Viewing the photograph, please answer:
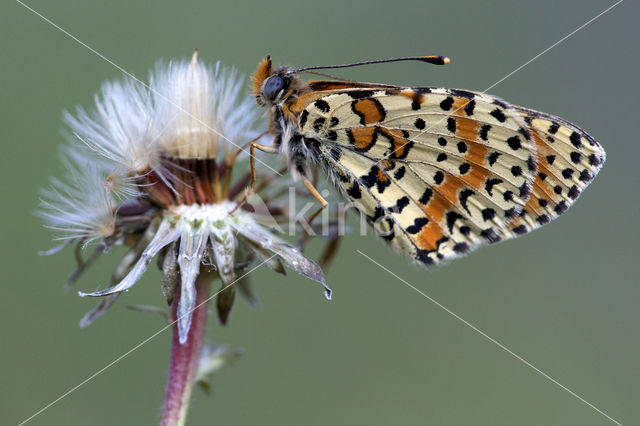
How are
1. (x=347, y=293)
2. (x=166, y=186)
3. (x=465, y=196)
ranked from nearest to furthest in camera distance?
(x=166, y=186) → (x=465, y=196) → (x=347, y=293)

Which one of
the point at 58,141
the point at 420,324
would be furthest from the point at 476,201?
the point at 58,141

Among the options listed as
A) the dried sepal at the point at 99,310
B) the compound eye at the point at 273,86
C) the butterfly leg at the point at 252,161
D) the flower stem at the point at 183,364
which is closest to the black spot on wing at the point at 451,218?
the butterfly leg at the point at 252,161

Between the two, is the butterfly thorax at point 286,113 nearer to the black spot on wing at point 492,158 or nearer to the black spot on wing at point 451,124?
the black spot on wing at point 451,124

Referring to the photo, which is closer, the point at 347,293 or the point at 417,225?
the point at 417,225

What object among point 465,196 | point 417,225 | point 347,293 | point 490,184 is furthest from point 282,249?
point 347,293

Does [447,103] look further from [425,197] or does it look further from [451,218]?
[451,218]

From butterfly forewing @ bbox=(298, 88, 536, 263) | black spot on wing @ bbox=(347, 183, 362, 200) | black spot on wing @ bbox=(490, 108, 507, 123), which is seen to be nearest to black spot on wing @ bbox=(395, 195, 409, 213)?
butterfly forewing @ bbox=(298, 88, 536, 263)
